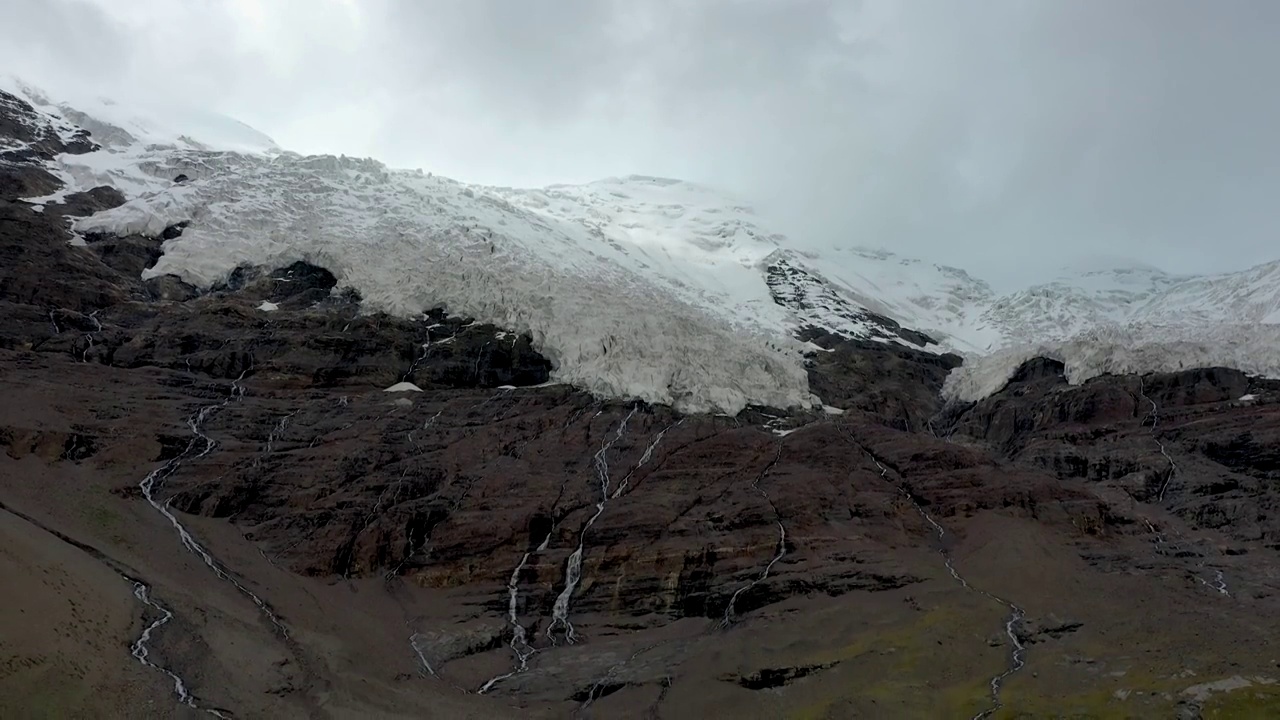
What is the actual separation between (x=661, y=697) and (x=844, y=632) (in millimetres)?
14279

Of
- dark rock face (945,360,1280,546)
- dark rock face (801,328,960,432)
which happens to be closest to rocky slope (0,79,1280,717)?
dark rock face (945,360,1280,546)

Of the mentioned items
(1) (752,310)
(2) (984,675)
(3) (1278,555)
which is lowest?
(2) (984,675)

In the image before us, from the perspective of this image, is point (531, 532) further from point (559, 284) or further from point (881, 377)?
point (881, 377)

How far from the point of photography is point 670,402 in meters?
98.6

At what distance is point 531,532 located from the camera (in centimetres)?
7469

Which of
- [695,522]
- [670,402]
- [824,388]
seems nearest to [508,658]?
[695,522]

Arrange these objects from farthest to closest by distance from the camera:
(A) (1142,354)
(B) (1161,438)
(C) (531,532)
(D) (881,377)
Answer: (D) (881,377) < (A) (1142,354) < (B) (1161,438) < (C) (531,532)

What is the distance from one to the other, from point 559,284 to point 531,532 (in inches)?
1865

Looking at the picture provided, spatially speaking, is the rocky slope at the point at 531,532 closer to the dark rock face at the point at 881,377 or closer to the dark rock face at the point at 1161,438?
the dark rock face at the point at 1161,438

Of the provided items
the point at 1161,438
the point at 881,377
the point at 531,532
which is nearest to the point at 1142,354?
the point at 1161,438

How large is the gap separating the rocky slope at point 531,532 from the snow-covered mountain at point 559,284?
14.0 ft

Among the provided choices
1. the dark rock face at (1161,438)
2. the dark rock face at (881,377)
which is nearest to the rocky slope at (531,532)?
the dark rock face at (1161,438)

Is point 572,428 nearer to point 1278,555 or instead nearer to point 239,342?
point 239,342

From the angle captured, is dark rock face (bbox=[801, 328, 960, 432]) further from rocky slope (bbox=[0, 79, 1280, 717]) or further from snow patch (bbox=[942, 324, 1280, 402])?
rocky slope (bbox=[0, 79, 1280, 717])
